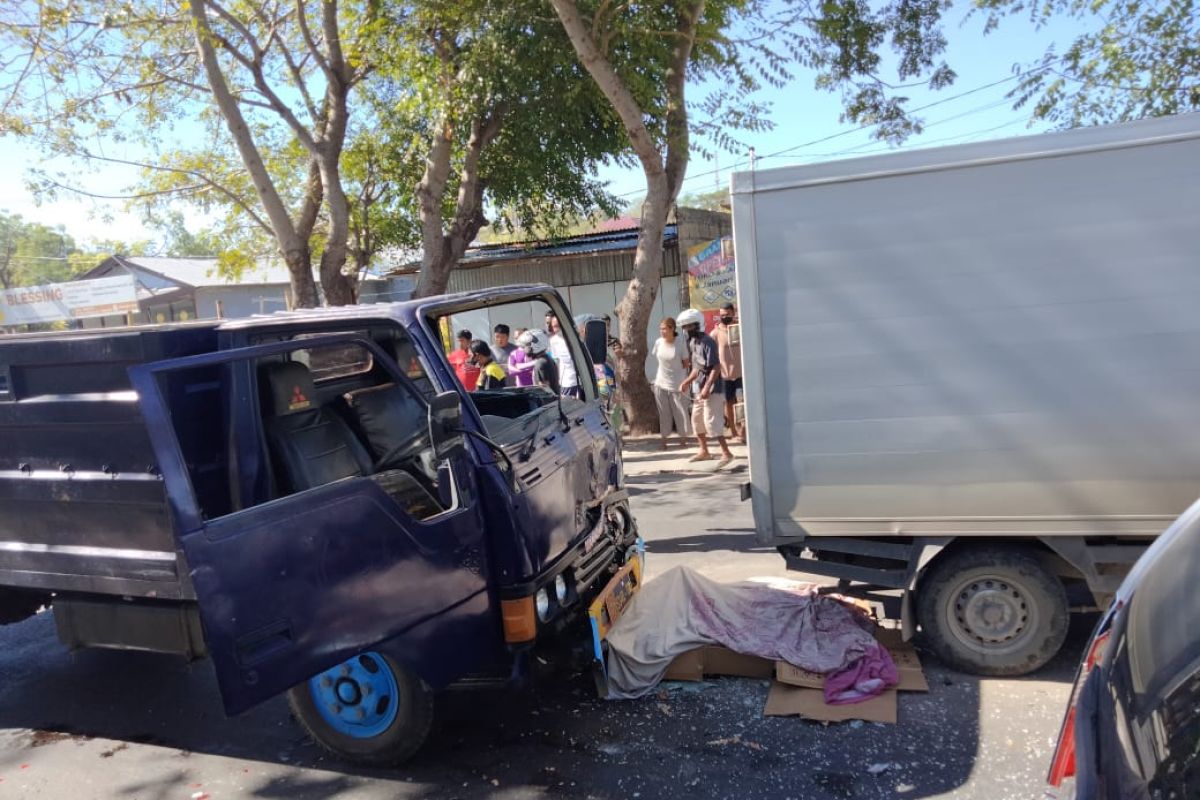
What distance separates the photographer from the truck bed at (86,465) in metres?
3.63

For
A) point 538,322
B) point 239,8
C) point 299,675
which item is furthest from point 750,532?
point 239,8

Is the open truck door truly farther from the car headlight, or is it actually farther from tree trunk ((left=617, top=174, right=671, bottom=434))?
tree trunk ((left=617, top=174, right=671, bottom=434))

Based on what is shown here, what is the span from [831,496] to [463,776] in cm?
214

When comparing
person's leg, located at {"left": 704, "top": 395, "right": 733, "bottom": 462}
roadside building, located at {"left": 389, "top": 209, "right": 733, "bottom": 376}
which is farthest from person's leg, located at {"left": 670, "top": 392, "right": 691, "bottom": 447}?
roadside building, located at {"left": 389, "top": 209, "right": 733, "bottom": 376}

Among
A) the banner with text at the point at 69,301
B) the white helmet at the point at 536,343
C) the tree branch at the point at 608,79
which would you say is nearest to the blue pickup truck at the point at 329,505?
the white helmet at the point at 536,343

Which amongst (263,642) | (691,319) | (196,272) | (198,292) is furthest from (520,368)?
(196,272)

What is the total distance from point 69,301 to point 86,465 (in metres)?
28.0

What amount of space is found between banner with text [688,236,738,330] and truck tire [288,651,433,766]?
32.4ft

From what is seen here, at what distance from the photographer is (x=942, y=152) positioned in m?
3.84

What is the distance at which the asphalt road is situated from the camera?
3.36 meters

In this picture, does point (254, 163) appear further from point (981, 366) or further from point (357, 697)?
point (981, 366)

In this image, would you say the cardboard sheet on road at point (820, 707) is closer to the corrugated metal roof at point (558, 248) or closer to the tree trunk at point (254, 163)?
the tree trunk at point (254, 163)

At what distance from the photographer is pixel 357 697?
370 centimetres

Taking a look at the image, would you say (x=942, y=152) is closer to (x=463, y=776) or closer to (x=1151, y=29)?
(x=463, y=776)
